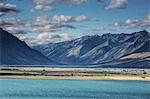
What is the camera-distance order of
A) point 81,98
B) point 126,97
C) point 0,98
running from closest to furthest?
1. point 0,98
2. point 81,98
3. point 126,97

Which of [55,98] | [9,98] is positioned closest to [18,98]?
[9,98]

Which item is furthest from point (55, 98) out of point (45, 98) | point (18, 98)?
point (18, 98)

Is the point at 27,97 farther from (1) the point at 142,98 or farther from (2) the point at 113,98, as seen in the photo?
(1) the point at 142,98

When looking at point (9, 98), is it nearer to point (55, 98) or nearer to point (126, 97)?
point (55, 98)

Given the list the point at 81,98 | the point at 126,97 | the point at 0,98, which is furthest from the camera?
the point at 126,97

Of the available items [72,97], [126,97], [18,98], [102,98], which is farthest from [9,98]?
[126,97]

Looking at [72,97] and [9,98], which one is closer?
[9,98]

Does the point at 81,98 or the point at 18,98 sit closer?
the point at 18,98
